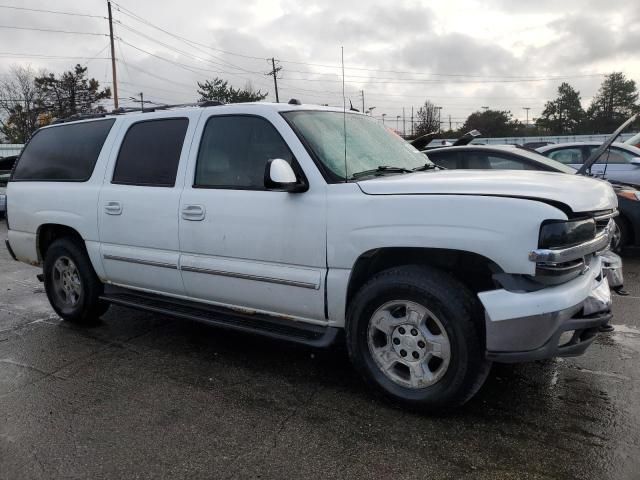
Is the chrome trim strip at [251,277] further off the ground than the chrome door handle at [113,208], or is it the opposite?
the chrome door handle at [113,208]

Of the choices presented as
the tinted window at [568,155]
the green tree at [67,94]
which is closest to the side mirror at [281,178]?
the tinted window at [568,155]

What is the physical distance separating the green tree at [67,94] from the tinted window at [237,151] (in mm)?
51566

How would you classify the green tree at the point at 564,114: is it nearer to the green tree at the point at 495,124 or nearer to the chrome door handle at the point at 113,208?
the green tree at the point at 495,124

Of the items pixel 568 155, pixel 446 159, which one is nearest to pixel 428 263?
pixel 446 159

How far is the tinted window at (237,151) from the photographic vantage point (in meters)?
3.78

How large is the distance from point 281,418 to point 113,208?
2370mm

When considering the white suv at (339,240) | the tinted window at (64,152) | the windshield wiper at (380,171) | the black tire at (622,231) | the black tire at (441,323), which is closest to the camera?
the white suv at (339,240)

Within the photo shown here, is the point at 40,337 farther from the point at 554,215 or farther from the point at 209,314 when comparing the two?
the point at 554,215

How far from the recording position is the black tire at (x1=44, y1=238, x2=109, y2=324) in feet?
16.3

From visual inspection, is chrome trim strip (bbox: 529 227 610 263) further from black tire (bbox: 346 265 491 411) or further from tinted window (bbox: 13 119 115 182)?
tinted window (bbox: 13 119 115 182)

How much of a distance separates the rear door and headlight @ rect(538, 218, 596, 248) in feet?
8.44

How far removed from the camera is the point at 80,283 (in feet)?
16.6

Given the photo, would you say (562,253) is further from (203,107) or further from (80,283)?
(80,283)

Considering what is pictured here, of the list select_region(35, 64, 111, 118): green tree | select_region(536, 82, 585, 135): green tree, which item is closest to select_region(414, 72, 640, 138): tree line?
select_region(536, 82, 585, 135): green tree
